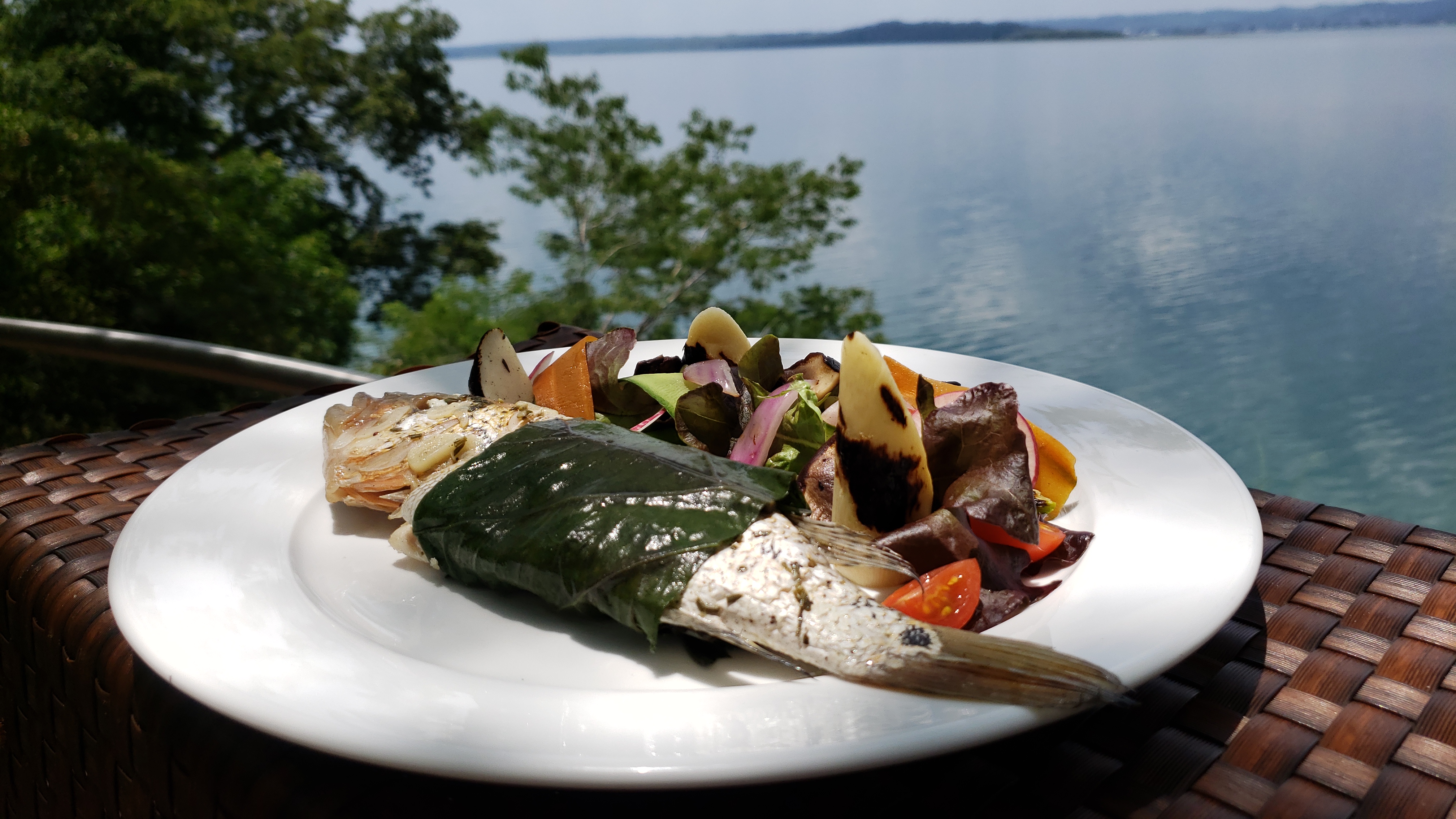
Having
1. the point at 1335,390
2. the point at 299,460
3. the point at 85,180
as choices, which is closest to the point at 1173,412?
the point at 1335,390

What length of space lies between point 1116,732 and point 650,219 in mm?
6957

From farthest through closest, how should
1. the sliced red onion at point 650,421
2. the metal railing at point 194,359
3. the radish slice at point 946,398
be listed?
1. the metal railing at point 194,359
2. the sliced red onion at point 650,421
3. the radish slice at point 946,398

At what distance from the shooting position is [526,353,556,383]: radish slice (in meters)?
1.61

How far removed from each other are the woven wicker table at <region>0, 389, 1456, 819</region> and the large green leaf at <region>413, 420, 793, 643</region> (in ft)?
0.90

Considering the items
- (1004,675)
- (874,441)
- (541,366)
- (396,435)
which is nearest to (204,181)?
(541,366)

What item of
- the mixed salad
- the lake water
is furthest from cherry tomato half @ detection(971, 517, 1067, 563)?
the lake water

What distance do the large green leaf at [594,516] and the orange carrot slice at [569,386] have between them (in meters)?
0.26

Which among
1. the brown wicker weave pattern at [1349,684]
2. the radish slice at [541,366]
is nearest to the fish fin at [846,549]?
the brown wicker weave pattern at [1349,684]

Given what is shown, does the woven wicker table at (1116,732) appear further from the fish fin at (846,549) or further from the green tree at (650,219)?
the green tree at (650,219)

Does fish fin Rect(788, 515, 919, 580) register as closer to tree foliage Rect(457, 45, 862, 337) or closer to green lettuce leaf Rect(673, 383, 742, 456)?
green lettuce leaf Rect(673, 383, 742, 456)

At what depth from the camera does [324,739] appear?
0.68 meters

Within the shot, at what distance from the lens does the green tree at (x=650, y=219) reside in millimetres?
6852

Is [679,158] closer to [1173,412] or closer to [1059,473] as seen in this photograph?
[1173,412]

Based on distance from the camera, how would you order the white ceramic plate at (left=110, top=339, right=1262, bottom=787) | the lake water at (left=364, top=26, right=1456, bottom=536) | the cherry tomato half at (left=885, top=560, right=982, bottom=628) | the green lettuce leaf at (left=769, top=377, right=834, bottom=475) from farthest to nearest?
1. the lake water at (left=364, top=26, right=1456, bottom=536)
2. the green lettuce leaf at (left=769, top=377, right=834, bottom=475)
3. the cherry tomato half at (left=885, top=560, right=982, bottom=628)
4. the white ceramic plate at (left=110, top=339, right=1262, bottom=787)
